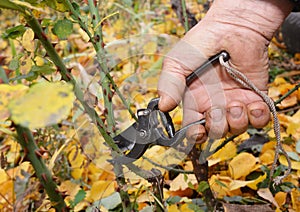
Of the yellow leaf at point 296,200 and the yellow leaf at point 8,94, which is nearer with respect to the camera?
the yellow leaf at point 8,94

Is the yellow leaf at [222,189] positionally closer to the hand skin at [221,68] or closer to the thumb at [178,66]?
the hand skin at [221,68]

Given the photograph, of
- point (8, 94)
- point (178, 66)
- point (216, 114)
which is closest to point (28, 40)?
point (178, 66)

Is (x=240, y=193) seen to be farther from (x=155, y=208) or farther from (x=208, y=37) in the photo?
(x=208, y=37)

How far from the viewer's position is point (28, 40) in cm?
92

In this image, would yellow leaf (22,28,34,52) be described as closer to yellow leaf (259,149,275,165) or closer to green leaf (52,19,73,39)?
green leaf (52,19,73,39)

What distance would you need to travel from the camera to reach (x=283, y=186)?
1200 millimetres

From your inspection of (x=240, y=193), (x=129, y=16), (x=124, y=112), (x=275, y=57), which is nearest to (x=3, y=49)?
(x=129, y=16)

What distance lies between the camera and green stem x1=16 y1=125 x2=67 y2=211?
0.65 metres

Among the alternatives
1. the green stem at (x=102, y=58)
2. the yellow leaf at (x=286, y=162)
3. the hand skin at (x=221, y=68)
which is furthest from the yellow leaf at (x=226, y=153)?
the green stem at (x=102, y=58)

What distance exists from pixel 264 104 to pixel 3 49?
246 centimetres

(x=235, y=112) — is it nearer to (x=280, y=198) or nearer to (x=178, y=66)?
(x=178, y=66)

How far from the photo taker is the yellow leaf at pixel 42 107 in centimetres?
34

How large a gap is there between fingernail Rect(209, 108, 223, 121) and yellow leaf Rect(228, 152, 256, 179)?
0.30 metres

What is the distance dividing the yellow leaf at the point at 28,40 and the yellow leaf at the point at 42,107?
559 millimetres
